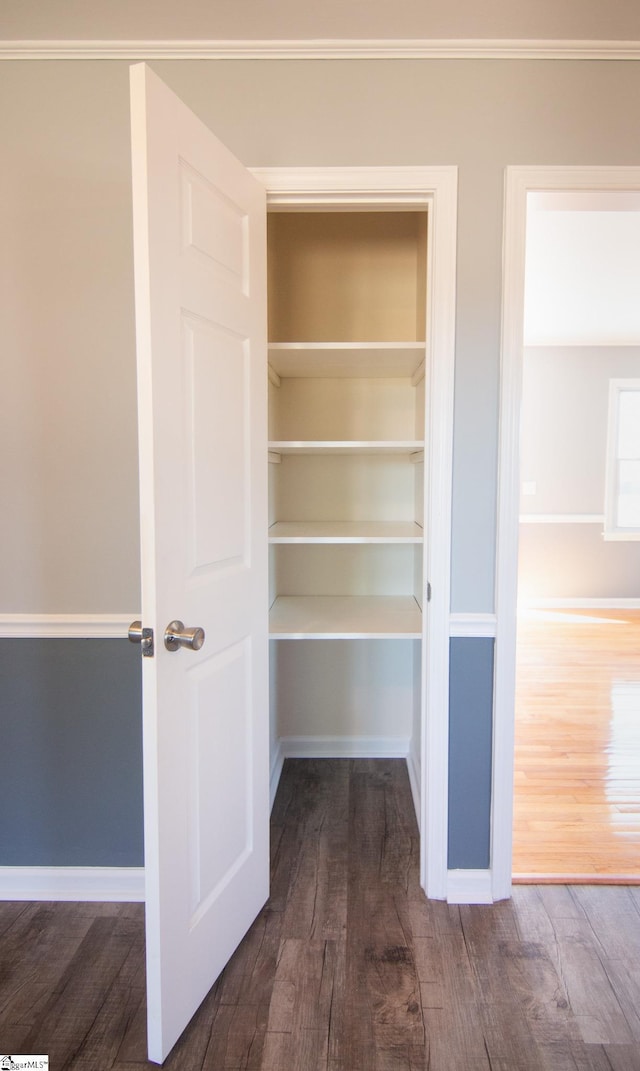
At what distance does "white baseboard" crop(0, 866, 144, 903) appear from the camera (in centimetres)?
189

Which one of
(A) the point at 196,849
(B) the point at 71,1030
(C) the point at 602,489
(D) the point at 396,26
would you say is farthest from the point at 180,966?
(C) the point at 602,489

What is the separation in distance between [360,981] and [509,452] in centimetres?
152

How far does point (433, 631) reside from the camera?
182 centimetres

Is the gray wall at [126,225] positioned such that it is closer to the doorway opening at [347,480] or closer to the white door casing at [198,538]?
the white door casing at [198,538]

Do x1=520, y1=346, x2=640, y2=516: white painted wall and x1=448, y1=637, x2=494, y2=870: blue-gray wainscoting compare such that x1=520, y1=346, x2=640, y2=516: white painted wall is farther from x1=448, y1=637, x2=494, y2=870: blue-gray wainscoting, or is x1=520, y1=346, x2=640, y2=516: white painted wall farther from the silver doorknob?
the silver doorknob

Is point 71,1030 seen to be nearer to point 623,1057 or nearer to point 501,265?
point 623,1057

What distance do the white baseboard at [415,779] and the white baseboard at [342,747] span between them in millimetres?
129

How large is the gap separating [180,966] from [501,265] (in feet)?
6.65

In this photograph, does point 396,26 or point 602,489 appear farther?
point 602,489

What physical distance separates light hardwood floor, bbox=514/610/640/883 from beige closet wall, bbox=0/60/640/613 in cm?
108

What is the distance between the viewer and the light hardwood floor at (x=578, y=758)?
211 cm

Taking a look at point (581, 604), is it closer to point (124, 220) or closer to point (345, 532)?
point (345, 532)

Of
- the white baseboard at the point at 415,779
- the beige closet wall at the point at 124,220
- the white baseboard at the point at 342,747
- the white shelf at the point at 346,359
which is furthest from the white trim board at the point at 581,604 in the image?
the beige closet wall at the point at 124,220

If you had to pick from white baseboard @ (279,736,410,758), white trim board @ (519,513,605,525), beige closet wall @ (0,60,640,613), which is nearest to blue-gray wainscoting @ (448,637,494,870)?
beige closet wall @ (0,60,640,613)
